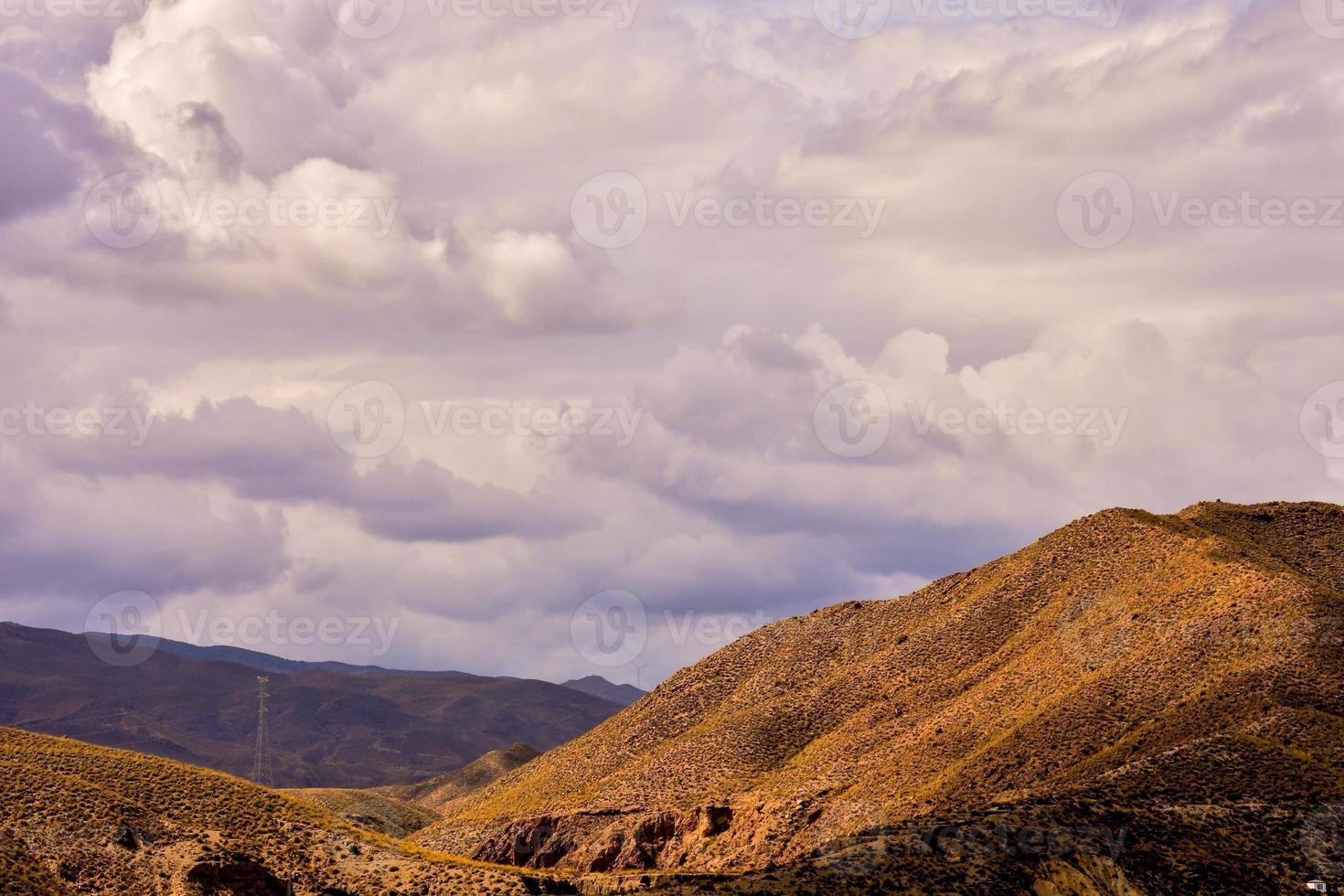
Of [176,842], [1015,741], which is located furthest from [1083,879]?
[176,842]

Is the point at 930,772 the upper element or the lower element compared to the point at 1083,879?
upper

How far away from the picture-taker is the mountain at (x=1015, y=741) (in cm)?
7650

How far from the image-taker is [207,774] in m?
112

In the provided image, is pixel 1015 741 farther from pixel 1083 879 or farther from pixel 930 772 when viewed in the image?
pixel 1083 879

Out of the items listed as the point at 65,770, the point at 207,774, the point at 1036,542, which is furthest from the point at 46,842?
the point at 1036,542

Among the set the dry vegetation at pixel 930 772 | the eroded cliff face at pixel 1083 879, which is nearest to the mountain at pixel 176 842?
the dry vegetation at pixel 930 772

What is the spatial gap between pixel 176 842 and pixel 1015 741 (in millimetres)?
63949

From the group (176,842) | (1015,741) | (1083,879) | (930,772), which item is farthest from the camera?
(930,772)

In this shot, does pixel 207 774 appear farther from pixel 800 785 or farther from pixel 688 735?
pixel 688 735

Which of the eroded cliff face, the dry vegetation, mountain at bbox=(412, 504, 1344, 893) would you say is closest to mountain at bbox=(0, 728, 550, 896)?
the dry vegetation

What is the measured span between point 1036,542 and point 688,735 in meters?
45.7

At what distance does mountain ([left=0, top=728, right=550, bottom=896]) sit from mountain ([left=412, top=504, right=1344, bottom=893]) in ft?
86.7

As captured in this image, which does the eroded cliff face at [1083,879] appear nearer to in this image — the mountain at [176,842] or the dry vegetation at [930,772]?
the dry vegetation at [930,772]

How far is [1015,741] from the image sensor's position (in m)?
116
